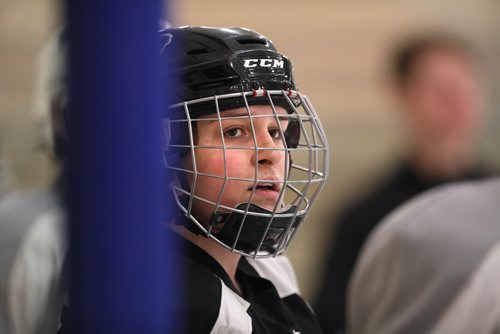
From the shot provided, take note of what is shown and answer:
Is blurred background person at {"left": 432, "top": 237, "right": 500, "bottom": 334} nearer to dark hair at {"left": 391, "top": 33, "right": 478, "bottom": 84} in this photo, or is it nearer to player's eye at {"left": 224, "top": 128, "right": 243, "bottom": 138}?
player's eye at {"left": 224, "top": 128, "right": 243, "bottom": 138}

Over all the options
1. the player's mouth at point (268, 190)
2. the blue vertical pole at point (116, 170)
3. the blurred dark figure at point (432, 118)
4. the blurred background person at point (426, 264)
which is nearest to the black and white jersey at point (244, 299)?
the player's mouth at point (268, 190)

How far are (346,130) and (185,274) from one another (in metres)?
3.47

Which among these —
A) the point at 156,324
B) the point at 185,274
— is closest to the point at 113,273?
the point at 156,324

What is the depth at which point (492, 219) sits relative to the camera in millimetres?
1451

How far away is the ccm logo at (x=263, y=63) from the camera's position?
1.08 metres

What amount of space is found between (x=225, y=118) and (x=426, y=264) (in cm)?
56

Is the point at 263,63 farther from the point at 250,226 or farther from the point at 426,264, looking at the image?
the point at 426,264

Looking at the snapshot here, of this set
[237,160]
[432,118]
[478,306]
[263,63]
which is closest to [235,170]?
[237,160]

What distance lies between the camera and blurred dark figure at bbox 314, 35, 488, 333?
8.45 feet

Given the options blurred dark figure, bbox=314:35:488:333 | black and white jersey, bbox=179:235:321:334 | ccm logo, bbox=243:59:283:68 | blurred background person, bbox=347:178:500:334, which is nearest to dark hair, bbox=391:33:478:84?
blurred dark figure, bbox=314:35:488:333

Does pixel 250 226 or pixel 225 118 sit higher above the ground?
pixel 225 118

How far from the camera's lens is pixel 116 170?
0.49m

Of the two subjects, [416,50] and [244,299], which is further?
[416,50]

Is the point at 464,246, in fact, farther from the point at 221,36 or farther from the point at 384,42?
the point at 384,42
